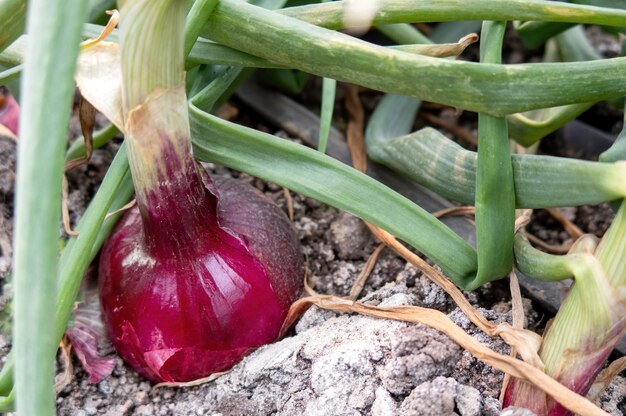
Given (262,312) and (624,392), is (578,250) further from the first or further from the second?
(262,312)

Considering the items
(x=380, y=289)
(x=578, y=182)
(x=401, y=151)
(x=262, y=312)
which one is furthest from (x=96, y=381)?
(x=578, y=182)

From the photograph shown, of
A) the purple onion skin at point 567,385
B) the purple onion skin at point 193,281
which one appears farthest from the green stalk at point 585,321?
the purple onion skin at point 193,281

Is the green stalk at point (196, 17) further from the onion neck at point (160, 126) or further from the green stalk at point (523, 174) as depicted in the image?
the green stalk at point (523, 174)

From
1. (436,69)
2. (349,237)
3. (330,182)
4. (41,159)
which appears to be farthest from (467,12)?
(41,159)

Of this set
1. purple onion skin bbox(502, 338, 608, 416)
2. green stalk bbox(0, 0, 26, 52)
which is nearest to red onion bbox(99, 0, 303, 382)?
green stalk bbox(0, 0, 26, 52)

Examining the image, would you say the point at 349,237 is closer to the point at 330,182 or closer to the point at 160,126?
the point at 330,182

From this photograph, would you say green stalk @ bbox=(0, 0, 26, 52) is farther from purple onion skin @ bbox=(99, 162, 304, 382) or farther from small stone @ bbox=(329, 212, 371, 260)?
small stone @ bbox=(329, 212, 371, 260)
